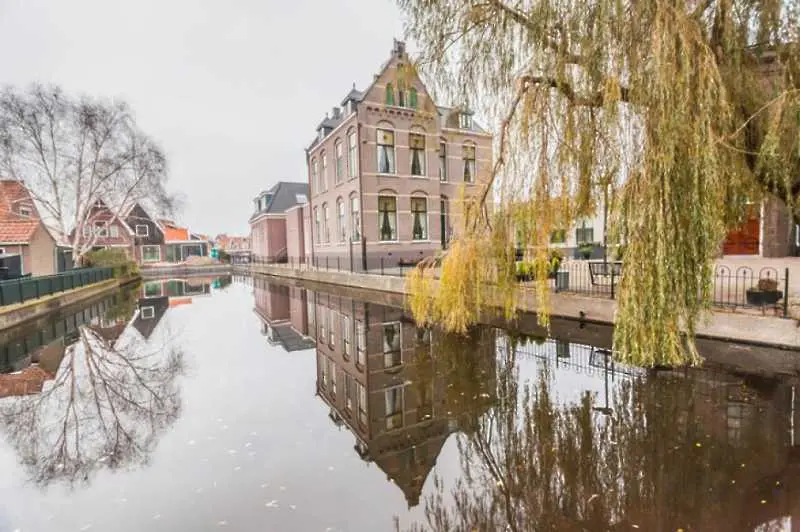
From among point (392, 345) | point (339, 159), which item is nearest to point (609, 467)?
point (392, 345)

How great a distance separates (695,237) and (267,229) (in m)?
37.3

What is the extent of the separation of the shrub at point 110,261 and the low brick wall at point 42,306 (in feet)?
22.8

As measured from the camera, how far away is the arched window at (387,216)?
20.4 m

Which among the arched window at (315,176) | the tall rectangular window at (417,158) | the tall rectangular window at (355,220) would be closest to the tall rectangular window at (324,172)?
the arched window at (315,176)

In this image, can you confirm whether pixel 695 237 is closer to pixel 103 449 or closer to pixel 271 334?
pixel 103 449

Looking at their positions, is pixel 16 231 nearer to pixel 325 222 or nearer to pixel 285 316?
pixel 325 222

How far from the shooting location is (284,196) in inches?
1534

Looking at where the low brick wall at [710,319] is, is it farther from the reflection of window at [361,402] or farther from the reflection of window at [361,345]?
the reflection of window at [361,402]

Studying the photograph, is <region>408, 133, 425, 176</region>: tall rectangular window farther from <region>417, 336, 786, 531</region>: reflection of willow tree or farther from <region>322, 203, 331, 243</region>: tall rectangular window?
<region>417, 336, 786, 531</region>: reflection of willow tree

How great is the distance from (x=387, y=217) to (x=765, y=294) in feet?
51.5

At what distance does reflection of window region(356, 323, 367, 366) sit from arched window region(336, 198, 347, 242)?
11.8 m

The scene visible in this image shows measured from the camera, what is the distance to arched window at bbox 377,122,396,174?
65.9 ft

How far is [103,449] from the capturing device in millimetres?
4711

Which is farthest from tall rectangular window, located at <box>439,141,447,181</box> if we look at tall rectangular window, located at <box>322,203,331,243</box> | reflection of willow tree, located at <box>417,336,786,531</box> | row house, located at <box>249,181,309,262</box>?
reflection of willow tree, located at <box>417,336,786,531</box>
